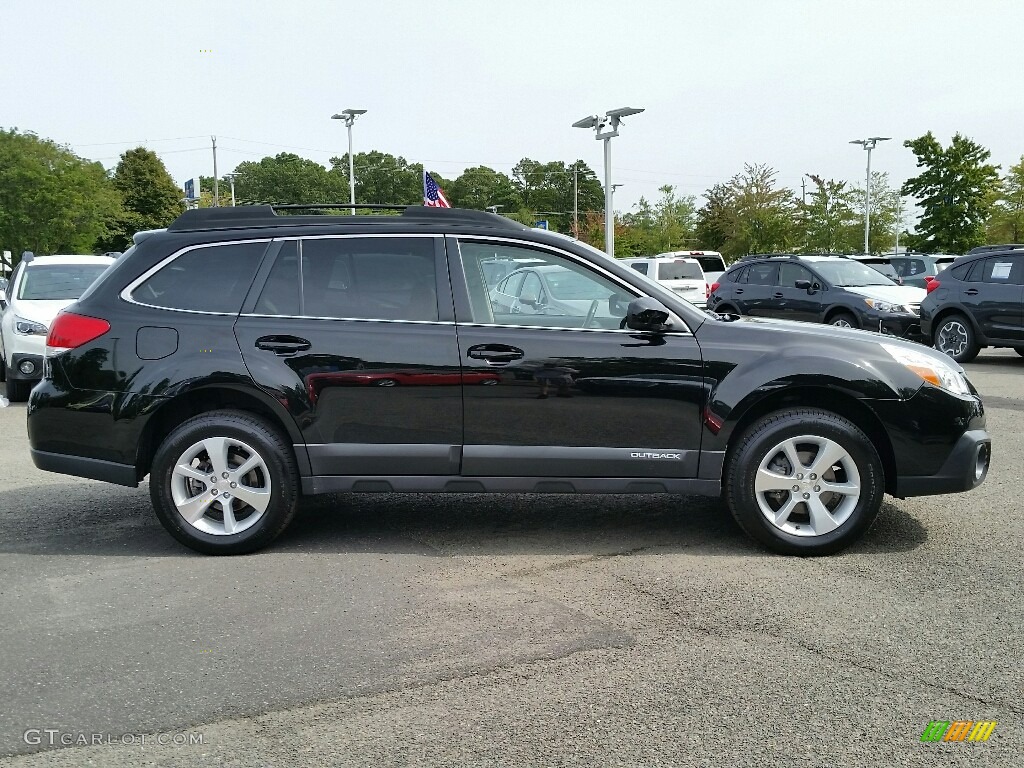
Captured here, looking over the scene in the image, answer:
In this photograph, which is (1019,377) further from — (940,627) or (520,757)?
(520,757)

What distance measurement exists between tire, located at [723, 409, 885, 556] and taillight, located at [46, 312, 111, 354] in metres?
3.46

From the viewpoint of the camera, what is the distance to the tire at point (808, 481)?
5.35m

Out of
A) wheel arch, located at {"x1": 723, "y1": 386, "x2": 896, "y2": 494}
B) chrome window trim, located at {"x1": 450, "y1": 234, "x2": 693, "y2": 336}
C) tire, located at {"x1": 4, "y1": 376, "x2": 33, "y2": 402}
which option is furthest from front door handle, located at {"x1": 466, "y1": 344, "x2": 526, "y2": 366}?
tire, located at {"x1": 4, "y1": 376, "x2": 33, "y2": 402}

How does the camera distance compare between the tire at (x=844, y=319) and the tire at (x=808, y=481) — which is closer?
the tire at (x=808, y=481)

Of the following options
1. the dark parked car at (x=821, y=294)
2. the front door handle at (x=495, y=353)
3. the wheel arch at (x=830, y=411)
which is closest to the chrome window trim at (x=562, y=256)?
the front door handle at (x=495, y=353)

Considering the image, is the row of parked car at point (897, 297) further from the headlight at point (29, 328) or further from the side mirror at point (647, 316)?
the side mirror at point (647, 316)

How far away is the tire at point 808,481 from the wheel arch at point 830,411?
0.09 metres

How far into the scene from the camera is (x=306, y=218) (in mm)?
5781

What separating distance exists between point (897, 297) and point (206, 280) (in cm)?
1358

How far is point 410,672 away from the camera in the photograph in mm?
3910

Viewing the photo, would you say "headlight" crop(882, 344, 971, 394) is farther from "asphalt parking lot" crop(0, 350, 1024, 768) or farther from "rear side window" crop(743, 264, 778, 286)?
"rear side window" crop(743, 264, 778, 286)

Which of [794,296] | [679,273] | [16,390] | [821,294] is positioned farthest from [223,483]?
[679,273]

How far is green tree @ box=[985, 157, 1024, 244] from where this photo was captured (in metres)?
49.1

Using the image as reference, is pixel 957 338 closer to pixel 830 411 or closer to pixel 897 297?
pixel 897 297
